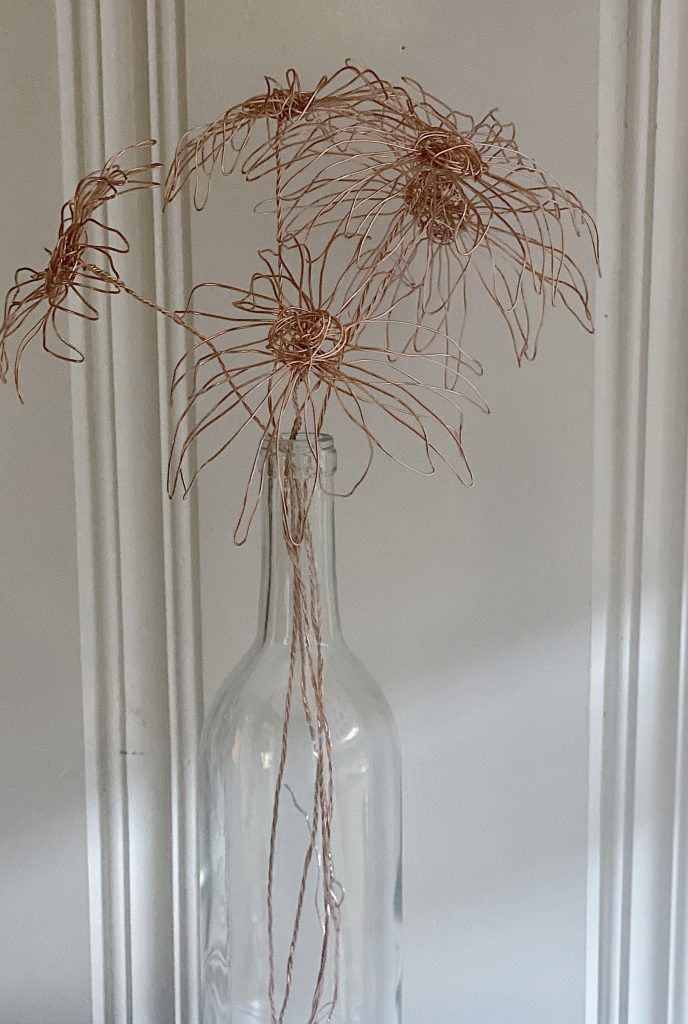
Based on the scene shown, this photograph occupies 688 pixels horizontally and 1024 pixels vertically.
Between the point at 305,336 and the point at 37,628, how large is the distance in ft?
1.16

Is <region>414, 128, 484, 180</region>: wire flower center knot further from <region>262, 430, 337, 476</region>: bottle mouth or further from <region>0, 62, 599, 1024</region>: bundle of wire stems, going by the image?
<region>262, 430, 337, 476</region>: bottle mouth

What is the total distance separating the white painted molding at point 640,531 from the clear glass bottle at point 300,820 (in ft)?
0.66

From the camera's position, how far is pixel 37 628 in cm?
71

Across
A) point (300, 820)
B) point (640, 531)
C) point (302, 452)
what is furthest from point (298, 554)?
point (640, 531)

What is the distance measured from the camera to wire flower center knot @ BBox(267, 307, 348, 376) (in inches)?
18.4

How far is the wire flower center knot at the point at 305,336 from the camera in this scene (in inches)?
18.4

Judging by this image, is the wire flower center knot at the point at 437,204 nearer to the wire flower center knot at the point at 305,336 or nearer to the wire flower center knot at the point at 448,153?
the wire flower center knot at the point at 448,153

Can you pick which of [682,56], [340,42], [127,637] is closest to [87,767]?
[127,637]

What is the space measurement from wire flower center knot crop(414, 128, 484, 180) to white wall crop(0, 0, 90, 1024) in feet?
0.93

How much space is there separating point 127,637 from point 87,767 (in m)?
0.10

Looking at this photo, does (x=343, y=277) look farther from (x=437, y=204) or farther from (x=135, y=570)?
(x=135, y=570)

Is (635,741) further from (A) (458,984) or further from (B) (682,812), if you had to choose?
(A) (458,984)

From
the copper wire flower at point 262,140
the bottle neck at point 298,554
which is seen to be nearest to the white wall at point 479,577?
the copper wire flower at point 262,140

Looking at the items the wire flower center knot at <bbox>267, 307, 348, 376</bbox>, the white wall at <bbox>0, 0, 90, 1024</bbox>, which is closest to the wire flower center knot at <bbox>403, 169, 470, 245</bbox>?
the wire flower center knot at <bbox>267, 307, 348, 376</bbox>
